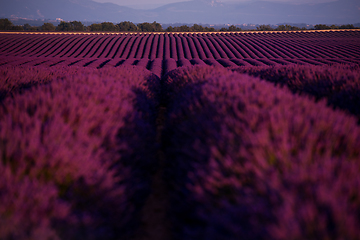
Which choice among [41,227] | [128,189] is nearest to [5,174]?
[41,227]

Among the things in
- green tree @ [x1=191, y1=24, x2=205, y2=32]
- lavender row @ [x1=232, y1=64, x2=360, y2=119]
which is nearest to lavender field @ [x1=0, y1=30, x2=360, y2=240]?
lavender row @ [x1=232, y1=64, x2=360, y2=119]

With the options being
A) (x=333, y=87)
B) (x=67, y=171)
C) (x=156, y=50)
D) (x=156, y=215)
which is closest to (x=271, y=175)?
(x=67, y=171)

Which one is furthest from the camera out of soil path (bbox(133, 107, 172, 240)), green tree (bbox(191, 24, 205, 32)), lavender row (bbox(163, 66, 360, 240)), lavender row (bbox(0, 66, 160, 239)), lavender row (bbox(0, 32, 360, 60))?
green tree (bbox(191, 24, 205, 32))

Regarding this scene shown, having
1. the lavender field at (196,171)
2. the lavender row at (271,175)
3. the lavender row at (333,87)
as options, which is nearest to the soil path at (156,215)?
the lavender field at (196,171)

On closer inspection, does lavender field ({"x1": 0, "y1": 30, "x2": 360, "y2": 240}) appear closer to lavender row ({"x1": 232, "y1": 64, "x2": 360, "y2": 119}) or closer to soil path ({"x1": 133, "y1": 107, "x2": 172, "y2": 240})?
soil path ({"x1": 133, "y1": 107, "x2": 172, "y2": 240})

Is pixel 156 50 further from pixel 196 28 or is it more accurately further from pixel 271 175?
pixel 196 28

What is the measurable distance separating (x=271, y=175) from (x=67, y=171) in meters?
1.76

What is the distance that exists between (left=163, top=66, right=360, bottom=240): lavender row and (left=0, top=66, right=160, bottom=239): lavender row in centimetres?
79

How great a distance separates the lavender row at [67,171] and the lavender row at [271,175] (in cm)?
79

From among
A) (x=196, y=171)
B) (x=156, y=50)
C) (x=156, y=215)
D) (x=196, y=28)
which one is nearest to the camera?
(x=196, y=171)

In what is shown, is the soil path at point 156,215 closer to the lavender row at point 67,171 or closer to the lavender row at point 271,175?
the lavender row at point 67,171

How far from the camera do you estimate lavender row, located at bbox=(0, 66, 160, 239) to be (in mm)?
1387

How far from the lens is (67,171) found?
1702mm

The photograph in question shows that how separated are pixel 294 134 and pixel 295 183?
0.73 meters
